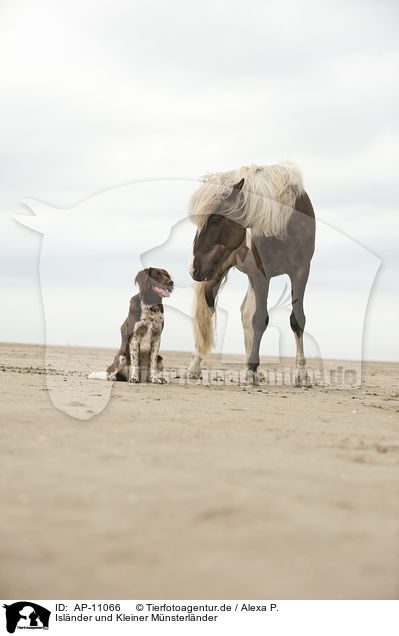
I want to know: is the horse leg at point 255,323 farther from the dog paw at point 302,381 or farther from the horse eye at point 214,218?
the horse eye at point 214,218

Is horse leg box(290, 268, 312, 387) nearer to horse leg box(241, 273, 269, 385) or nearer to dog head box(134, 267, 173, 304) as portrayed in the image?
horse leg box(241, 273, 269, 385)

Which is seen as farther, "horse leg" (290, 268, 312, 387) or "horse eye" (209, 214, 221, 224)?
"horse leg" (290, 268, 312, 387)

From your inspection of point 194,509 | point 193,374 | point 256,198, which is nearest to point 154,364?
point 193,374

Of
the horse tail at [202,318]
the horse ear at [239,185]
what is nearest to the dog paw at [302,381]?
the horse tail at [202,318]

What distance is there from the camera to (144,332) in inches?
367

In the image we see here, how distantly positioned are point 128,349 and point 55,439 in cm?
530

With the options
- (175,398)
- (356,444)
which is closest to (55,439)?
(356,444)

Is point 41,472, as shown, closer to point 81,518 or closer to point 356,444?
point 81,518

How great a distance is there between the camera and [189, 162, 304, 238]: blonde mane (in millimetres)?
9211
